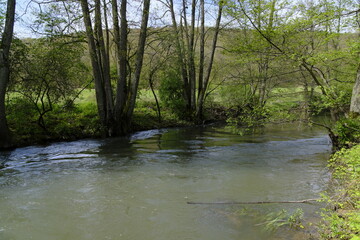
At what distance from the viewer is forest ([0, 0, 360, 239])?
802 centimetres

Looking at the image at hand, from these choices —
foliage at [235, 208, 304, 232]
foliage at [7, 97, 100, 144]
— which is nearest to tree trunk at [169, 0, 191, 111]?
foliage at [7, 97, 100, 144]

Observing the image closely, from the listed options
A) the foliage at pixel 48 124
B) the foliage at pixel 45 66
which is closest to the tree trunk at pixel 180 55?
the foliage at pixel 45 66

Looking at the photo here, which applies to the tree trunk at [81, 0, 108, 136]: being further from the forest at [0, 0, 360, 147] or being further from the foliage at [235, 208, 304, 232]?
the foliage at [235, 208, 304, 232]

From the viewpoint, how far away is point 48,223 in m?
4.46

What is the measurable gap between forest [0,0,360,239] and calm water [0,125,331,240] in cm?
134

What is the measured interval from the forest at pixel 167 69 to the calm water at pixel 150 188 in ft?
4.40

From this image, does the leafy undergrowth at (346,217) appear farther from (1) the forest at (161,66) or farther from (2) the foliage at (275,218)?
(1) the forest at (161,66)

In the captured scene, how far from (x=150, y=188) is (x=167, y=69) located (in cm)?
1221

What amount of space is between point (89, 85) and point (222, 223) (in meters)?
11.9

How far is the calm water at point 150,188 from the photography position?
14.0 feet

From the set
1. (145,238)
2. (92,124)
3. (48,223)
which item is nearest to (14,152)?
(92,124)

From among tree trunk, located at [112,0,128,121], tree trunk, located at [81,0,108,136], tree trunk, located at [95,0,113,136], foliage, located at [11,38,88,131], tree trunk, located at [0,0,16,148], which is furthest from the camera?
tree trunk, located at [112,0,128,121]

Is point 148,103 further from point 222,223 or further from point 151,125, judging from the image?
point 222,223

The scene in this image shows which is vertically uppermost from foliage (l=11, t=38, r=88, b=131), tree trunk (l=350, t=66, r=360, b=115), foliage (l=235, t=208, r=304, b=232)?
foliage (l=11, t=38, r=88, b=131)
